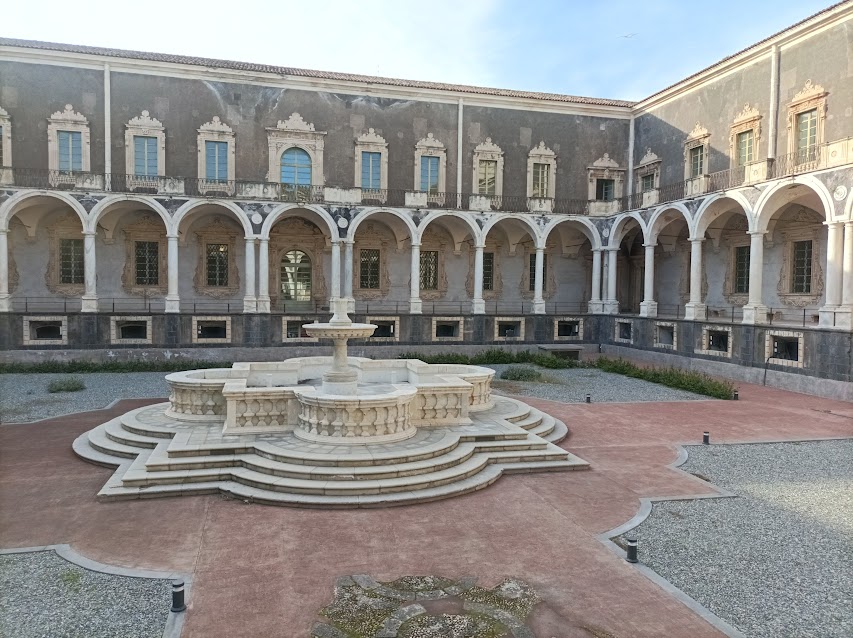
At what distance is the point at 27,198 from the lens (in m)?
21.5

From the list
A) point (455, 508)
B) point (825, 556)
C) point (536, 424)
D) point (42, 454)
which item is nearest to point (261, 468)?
point (455, 508)

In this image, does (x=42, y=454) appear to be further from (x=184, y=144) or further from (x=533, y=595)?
(x=184, y=144)

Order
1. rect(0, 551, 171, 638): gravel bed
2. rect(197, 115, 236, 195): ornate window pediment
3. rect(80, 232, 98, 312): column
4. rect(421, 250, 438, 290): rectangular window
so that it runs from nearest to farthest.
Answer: rect(0, 551, 171, 638): gravel bed
rect(80, 232, 98, 312): column
rect(197, 115, 236, 195): ornate window pediment
rect(421, 250, 438, 290): rectangular window

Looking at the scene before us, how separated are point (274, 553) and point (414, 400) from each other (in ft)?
16.1

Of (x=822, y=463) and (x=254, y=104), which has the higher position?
(x=254, y=104)

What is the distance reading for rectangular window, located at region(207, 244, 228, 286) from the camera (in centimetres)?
2570

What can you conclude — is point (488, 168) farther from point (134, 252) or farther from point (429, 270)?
point (134, 252)

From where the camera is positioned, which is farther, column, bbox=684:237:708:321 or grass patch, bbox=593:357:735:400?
column, bbox=684:237:708:321

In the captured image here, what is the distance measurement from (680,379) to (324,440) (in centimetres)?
1351

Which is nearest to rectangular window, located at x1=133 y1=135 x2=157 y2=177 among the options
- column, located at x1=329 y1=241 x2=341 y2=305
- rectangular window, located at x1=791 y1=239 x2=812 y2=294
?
column, located at x1=329 y1=241 x2=341 y2=305

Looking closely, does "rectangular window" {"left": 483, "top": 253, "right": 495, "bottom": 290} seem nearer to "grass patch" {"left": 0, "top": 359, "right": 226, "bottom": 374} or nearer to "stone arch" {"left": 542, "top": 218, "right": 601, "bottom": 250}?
"stone arch" {"left": 542, "top": 218, "right": 601, "bottom": 250}

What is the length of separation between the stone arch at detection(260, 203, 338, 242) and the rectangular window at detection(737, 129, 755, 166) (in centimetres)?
1639

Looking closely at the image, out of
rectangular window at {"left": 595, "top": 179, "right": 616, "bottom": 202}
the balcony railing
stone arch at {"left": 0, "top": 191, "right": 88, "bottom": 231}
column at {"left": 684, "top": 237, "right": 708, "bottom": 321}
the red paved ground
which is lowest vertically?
the red paved ground

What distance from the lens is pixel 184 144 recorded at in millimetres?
23656
